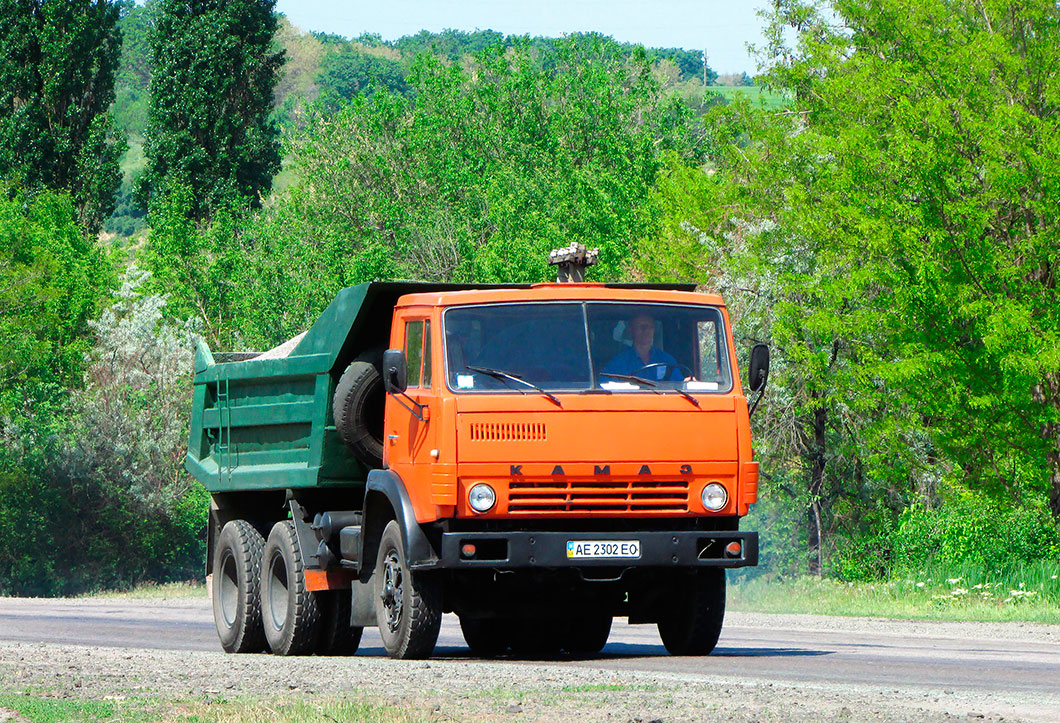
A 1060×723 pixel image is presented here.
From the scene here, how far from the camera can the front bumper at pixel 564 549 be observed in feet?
38.1

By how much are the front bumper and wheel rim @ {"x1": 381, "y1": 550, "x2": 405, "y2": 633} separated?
0.77 m

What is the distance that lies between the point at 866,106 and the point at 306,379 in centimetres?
1609

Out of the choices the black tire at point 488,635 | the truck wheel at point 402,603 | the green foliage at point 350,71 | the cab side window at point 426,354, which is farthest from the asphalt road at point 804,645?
the green foliage at point 350,71

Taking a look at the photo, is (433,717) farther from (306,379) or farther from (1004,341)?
(1004,341)

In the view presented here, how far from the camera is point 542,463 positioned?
38.2ft

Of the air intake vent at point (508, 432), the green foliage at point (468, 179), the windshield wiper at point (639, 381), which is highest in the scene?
the green foliage at point (468, 179)

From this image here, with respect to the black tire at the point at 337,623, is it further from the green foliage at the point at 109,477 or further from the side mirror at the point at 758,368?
the green foliage at the point at 109,477

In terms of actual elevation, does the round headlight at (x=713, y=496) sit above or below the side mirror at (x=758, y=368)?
below

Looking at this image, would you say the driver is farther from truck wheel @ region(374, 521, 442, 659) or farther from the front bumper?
truck wheel @ region(374, 521, 442, 659)

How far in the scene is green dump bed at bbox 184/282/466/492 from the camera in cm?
1323

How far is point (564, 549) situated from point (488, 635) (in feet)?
11.1

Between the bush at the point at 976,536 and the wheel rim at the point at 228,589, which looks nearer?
the wheel rim at the point at 228,589

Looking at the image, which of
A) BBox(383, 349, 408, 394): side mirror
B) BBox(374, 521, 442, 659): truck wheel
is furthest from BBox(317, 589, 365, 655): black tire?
BBox(383, 349, 408, 394): side mirror

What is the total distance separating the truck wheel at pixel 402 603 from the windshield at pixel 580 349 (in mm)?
1425
